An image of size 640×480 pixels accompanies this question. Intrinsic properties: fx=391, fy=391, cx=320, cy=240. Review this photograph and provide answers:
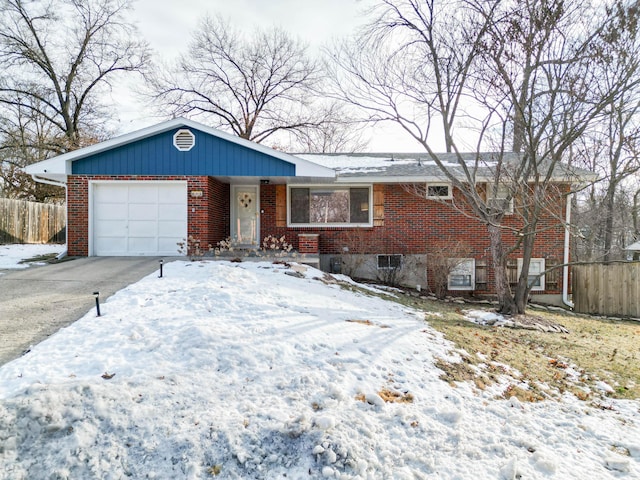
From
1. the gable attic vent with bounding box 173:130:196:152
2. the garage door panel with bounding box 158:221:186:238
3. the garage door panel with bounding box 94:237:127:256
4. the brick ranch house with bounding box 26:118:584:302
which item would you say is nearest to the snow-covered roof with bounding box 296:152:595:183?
the brick ranch house with bounding box 26:118:584:302

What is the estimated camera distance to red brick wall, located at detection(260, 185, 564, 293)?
453 inches

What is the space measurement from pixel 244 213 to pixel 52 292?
22.0 feet

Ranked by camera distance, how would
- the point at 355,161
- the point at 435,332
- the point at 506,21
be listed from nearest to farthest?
the point at 435,332, the point at 506,21, the point at 355,161

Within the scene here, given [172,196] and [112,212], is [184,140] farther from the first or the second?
[112,212]

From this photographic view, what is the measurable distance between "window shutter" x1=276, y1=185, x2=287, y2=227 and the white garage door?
275 cm

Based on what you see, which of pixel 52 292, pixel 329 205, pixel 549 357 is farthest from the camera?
pixel 329 205

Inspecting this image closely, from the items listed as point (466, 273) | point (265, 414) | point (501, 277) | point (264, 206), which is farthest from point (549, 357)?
point (264, 206)

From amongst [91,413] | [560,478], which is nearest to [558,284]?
[560,478]

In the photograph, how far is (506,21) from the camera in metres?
7.26

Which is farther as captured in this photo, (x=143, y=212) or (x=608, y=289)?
(x=608, y=289)

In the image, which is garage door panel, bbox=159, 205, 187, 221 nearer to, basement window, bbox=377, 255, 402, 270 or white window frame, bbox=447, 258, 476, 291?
basement window, bbox=377, 255, 402, 270

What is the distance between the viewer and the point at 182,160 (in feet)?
34.1

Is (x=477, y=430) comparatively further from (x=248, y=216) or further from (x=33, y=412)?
(x=248, y=216)

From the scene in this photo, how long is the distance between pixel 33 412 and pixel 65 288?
475cm
